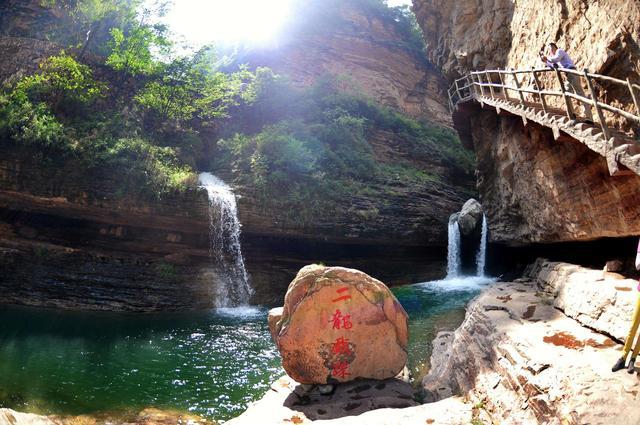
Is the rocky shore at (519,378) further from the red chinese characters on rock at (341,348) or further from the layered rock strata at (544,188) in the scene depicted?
the layered rock strata at (544,188)

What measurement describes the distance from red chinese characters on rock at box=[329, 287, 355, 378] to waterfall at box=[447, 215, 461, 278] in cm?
1308

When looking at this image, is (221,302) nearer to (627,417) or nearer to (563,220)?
(563,220)

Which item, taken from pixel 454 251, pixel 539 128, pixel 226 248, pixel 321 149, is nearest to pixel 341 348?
pixel 539 128

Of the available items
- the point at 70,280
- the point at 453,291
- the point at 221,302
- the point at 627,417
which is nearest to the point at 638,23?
the point at 627,417

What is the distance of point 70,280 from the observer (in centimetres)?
1678

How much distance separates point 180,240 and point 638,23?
1654 centimetres

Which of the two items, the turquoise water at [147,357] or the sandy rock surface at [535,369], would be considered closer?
the sandy rock surface at [535,369]

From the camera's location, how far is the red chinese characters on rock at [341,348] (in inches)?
304

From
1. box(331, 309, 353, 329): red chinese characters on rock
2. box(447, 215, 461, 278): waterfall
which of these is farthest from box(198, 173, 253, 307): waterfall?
box(331, 309, 353, 329): red chinese characters on rock

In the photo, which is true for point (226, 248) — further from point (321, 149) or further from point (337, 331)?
point (337, 331)

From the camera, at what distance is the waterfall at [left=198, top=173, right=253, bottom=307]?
→ 1777 cm

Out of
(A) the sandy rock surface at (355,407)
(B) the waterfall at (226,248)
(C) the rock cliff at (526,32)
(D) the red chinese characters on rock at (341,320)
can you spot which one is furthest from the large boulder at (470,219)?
(D) the red chinese characters on rock at (341,320)

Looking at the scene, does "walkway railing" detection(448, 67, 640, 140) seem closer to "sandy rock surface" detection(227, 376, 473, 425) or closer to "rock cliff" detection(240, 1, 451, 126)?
"sandy rock surface" detection(227, 376, 473, 425)

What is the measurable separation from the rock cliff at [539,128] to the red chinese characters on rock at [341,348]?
6.41m
